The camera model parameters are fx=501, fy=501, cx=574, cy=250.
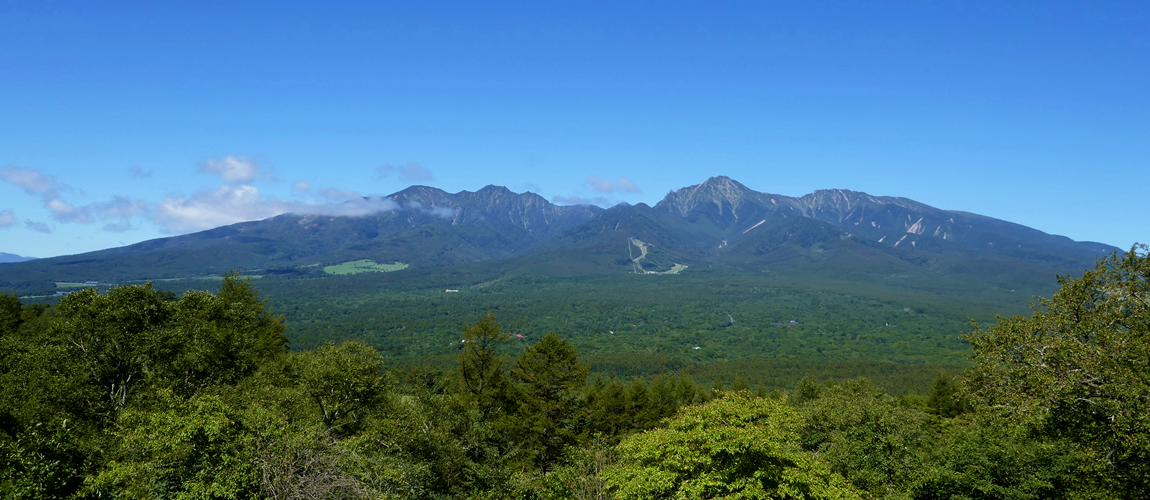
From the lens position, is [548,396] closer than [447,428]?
No

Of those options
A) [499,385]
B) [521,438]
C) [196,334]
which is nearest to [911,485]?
[521,438]

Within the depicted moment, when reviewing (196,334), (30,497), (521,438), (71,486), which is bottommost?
(521,438)

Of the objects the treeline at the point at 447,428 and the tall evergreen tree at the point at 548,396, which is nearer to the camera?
the treeline at the point at 447,428

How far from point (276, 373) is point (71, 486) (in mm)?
16582

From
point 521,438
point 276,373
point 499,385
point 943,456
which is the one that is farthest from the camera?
point 499,385

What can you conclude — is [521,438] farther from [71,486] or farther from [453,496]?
[71,486]

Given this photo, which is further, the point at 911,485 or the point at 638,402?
the point at 638,402

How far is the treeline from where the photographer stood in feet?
54.1

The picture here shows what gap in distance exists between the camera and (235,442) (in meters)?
16.8

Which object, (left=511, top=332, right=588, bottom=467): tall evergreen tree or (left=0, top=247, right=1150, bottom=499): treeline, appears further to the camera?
(left=511, top=332, right=588, bottom=467): tall evergreen tree

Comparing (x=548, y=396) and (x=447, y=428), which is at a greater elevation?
(x=447, y=428)

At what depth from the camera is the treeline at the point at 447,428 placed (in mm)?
16500

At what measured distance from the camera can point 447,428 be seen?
29.8 meters

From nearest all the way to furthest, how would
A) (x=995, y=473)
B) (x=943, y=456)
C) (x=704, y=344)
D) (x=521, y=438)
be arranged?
(x=995, y=473) → (x=943, y=456) → (x=521, y=438) → (x=704, y=344)
